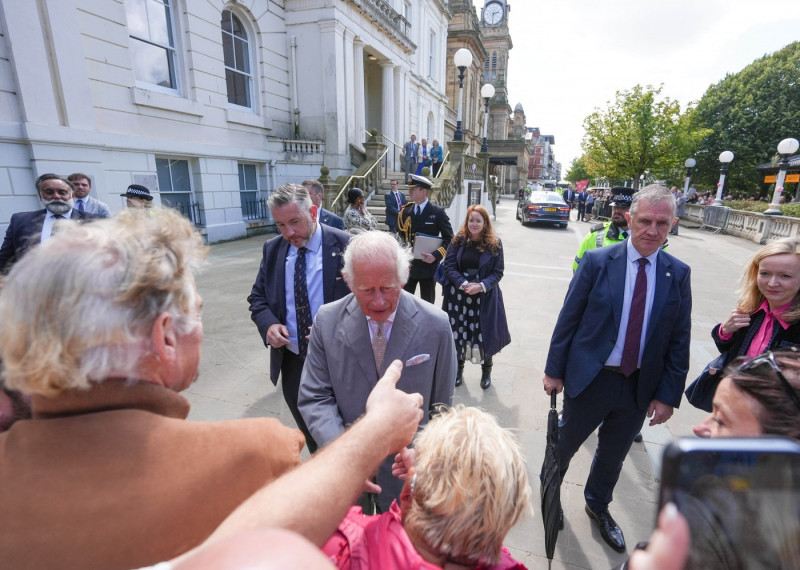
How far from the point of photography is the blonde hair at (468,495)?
1.02 metres

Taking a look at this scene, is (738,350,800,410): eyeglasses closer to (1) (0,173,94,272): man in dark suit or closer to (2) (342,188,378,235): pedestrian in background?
(1) (0,173,94,272): man in dark suit

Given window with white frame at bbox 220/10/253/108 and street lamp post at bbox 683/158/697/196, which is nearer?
window with white frame at bbox 220/10/253/108

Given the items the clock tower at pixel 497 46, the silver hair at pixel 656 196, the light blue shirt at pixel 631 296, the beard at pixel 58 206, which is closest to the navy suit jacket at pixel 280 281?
the light blue shirt at pixel 631 296

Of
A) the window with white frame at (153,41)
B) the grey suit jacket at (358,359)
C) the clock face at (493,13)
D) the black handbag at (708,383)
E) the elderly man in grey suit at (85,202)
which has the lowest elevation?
the black handbag at (708,383)

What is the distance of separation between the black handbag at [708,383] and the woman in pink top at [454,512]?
6.43 ft

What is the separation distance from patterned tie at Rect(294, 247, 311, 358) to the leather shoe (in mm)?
2223

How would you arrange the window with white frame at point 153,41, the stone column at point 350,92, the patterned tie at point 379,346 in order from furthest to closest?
the stone column at point 350,92
the window with white frame at point 153,41
the patterned tie at point 379,346

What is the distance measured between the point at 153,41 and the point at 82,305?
11.7m

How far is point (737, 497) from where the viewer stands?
0.58 m

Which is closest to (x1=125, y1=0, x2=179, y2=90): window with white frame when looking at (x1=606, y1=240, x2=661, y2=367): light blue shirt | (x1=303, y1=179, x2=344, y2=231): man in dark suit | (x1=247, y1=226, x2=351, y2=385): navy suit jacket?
(x1=303, y1=179, x2=344, y2=231): man in dark suit

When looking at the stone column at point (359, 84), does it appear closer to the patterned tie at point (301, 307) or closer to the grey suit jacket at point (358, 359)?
the patterned tie at point (301, 307)

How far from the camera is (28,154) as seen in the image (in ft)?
22.9

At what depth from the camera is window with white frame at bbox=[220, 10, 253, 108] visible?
1133cm

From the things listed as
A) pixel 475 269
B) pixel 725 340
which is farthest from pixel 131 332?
pixel 475 269
